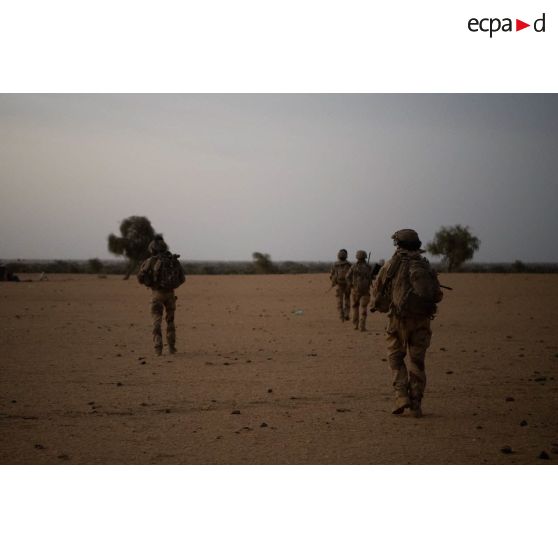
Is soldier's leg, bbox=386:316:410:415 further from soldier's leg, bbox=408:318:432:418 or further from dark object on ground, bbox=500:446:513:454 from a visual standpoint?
dark object on ground, bbox=500:446:513:454

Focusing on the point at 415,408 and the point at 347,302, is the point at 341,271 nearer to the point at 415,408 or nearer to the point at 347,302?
A: the point at 347,302

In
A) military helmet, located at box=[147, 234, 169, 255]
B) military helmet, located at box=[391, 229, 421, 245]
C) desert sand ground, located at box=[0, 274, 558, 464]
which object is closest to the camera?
desert sand ground, located at box=[0, 274, 558, 464]

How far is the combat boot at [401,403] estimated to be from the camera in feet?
25.4

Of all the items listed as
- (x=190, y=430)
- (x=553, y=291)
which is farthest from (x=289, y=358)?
(x=553, y=291)

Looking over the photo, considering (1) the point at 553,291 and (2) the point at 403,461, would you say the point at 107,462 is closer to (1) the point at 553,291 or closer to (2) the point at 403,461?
(2) the point at 403,461

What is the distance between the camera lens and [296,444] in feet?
22.1

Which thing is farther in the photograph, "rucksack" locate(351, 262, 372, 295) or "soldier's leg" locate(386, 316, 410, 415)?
"rucksack" locate(351, 262, 372, 295)

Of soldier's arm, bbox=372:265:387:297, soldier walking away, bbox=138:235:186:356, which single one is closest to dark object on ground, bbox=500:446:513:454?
soldier's arm, bbox=372:265:387:297

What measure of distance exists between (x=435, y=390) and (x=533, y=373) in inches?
96.4

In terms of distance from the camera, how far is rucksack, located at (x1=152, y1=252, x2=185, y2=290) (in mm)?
12117

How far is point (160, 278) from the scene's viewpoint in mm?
12117

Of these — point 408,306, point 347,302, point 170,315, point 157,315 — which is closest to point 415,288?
point 408,306

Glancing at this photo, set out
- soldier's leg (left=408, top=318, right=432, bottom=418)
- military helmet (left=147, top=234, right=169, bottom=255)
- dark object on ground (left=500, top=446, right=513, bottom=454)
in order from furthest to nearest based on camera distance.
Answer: military helmet (left=147, top=234, right=169, bottom=255)
soldier's leg (left=408, top=318, right=432, bottom=418)
dark object on ground (left=500, top=446, right=513, bottom=454)

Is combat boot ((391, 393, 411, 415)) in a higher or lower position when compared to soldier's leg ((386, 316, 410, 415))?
lower
